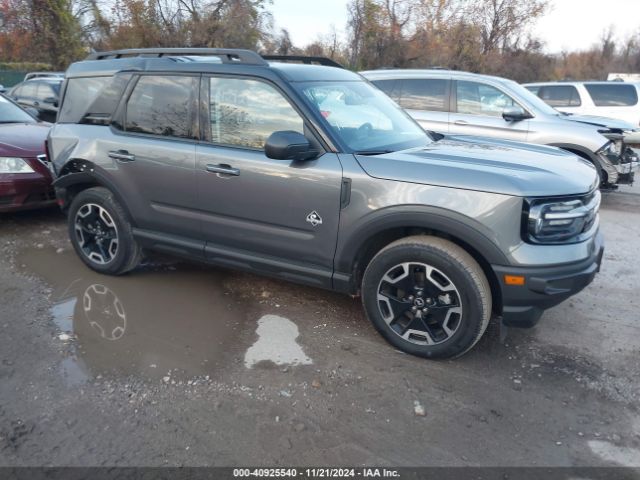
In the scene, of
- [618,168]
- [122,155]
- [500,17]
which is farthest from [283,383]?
[500,17]

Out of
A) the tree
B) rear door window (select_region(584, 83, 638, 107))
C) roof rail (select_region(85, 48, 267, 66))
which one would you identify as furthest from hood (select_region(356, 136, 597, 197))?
the tree

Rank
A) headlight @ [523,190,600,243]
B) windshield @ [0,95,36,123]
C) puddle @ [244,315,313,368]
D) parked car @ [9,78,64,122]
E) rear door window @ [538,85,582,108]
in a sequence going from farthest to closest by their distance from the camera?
parked car @ [9,78,64,122] → rear door window @ [538,85,582,108] → windshield @ [0,95,36,123] → puddle @ [244,315,313,368] → headlight @ [523,190,600,243]

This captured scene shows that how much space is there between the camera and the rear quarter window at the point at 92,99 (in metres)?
4.29

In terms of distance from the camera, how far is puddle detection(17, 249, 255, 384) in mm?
3268

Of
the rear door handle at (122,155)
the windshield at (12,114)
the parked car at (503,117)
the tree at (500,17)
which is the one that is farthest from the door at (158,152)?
the tree at (500,17)

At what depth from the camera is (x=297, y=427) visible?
8.86ft

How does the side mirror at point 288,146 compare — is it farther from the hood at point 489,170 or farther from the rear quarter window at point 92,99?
the rear quarter window at point 92,99

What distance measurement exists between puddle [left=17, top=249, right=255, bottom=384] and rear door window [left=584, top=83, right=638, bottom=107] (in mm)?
10451

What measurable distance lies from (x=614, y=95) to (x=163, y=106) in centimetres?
1098

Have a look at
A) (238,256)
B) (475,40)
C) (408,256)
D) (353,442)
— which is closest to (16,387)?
(238,256)

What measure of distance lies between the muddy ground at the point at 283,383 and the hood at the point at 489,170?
3.87ft

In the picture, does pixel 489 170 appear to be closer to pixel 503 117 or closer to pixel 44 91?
pixel 503 117

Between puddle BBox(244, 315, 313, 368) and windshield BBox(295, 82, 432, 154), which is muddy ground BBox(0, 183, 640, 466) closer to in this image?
puddle BBox(244, 315, 313, 368)

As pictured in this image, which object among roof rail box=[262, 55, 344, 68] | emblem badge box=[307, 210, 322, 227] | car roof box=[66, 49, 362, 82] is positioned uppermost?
roof rail box=[262, 55, 344, 68]
